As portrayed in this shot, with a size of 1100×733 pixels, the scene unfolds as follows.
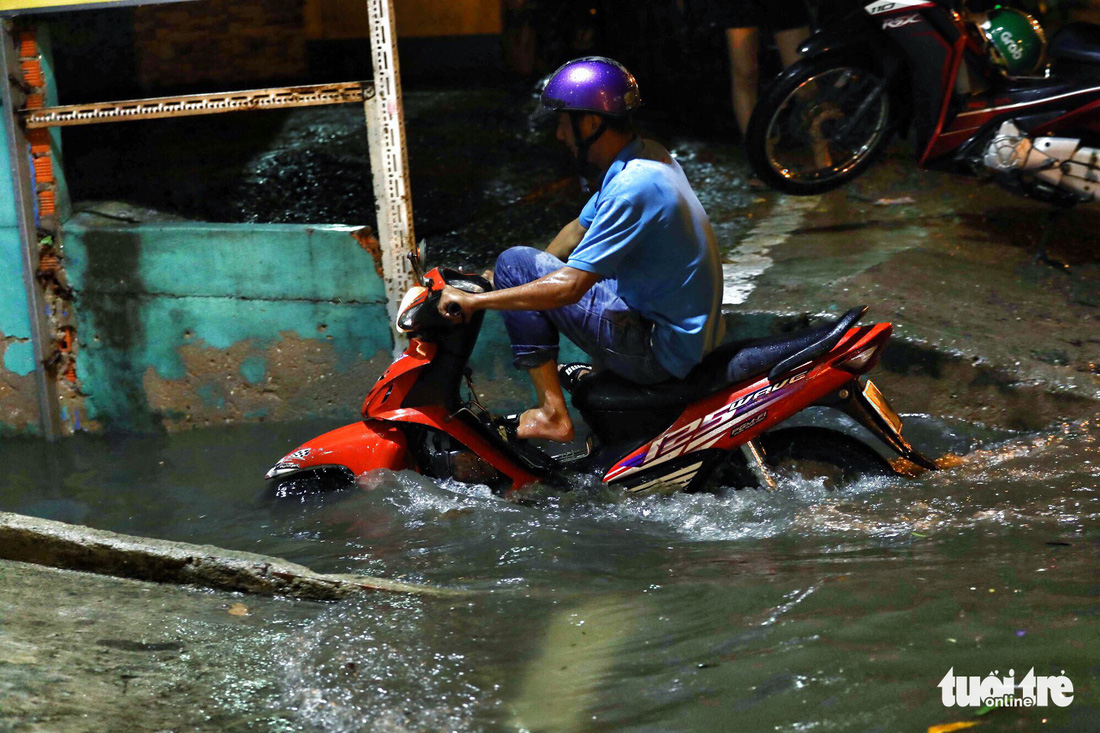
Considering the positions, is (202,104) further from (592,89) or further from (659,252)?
(659,252)

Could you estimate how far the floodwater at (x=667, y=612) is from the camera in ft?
7.30

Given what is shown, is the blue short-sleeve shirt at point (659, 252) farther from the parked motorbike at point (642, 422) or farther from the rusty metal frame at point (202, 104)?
the rusty metal frame at point (202, 104)

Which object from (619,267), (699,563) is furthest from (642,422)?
(699,563)

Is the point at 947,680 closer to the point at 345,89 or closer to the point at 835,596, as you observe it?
the point at 835,596

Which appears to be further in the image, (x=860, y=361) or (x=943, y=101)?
(x=943, y=101)

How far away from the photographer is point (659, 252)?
3.43 meters

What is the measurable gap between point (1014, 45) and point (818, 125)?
1.15m

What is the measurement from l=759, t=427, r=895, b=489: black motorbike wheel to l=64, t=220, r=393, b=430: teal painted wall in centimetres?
245

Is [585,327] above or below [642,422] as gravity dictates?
above

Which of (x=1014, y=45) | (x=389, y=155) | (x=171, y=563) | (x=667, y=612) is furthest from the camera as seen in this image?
(x=1014, y=45)

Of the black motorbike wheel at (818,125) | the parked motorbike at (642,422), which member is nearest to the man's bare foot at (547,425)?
the parked motorbike at (642,422)

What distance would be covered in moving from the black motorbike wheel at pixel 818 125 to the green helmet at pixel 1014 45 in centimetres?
63

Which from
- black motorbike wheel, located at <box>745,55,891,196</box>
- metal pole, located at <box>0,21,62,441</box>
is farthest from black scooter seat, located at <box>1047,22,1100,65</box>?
metal pole, located at <box>0,21,62,441</box>

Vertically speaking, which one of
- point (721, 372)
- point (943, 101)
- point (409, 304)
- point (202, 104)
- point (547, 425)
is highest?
point (202, 104)
